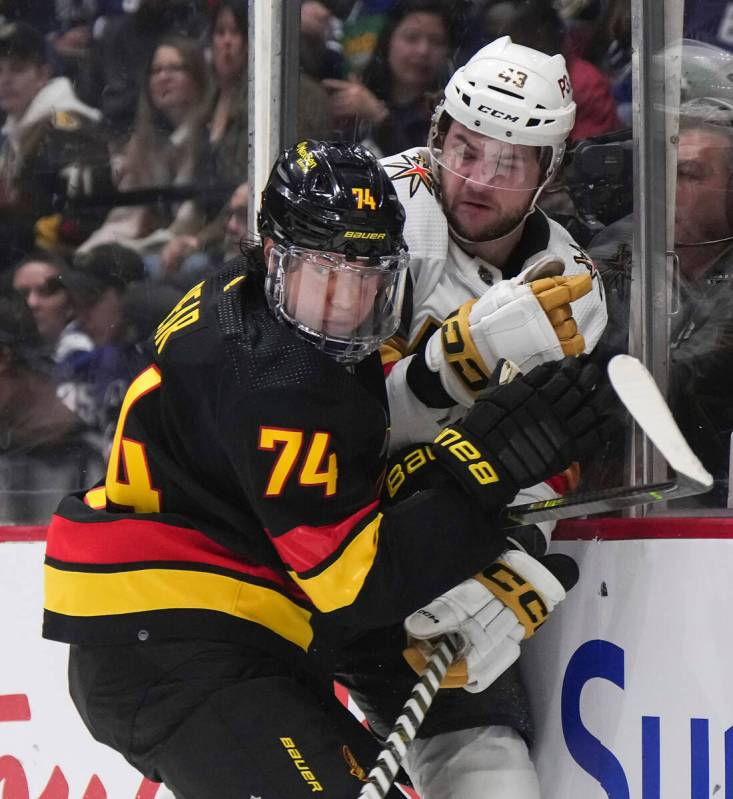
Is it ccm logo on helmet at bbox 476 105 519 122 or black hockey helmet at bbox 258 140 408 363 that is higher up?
ccm logo on helmet at bbox 476 105 519 122

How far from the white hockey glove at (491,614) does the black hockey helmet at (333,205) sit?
536 millimetres

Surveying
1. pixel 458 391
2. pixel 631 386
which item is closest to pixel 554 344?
pixel 458 391

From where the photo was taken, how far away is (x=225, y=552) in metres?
2.06

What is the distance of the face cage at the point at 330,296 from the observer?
1.92 metres

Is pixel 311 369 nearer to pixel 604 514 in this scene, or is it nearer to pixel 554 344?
pixel 554 344

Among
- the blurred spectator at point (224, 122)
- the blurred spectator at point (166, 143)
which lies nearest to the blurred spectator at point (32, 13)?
the blurred spectator at point (166, 143)

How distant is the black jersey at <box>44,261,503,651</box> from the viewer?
1.85m

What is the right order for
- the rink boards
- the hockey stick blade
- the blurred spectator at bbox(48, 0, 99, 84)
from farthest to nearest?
the blurred spectator at bbox(48, 0, 99, 84), the rink boards, the hockey stick blade

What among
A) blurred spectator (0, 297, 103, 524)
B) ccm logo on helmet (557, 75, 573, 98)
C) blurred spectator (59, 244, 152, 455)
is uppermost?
ccm logo on helmet (557, 75, 573, 98)

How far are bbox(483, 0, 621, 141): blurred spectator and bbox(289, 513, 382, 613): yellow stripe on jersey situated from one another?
35.3 inches

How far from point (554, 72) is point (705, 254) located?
1.29ft

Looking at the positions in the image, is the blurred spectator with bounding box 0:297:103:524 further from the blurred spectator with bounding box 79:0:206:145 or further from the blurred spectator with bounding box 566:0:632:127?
the blurred spectator with bounding box 566:0:632:127

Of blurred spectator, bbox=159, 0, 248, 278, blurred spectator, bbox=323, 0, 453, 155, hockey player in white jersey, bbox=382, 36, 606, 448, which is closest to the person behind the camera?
hockey player in white jersey, bbox=382, 36, 606, 448

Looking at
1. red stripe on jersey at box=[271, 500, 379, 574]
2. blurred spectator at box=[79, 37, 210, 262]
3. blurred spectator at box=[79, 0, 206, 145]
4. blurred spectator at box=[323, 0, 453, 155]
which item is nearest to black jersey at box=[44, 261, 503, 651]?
red stripe on jersey at box=[271, 500, 379, 574]
